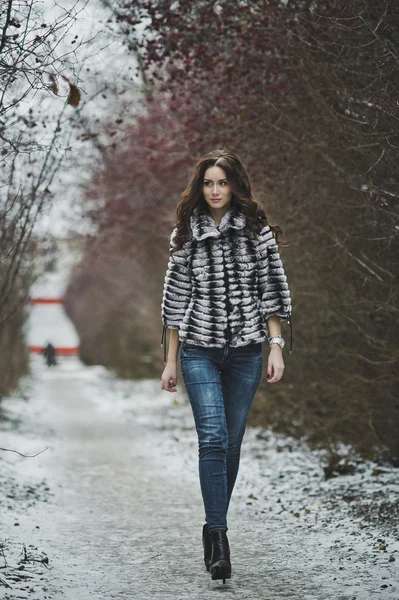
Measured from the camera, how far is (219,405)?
4.54 metres

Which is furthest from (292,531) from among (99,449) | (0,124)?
(99,449)

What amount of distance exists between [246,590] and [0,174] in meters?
3.77

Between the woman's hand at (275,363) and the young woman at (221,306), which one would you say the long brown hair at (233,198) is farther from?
the woman's hand at (275,363)

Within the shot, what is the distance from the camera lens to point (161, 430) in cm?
1472

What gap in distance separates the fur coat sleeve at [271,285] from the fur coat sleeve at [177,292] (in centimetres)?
38

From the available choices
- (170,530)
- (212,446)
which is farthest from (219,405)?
(170,530)

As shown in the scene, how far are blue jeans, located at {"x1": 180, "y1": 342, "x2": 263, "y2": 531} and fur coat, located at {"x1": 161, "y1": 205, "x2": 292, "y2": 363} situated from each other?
9cm

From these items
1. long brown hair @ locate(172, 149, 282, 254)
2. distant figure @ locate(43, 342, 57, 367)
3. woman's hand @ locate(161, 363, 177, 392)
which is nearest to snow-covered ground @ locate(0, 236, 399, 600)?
woman's hand @ locate(161, 363, 177, 392)

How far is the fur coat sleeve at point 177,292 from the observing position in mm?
4715

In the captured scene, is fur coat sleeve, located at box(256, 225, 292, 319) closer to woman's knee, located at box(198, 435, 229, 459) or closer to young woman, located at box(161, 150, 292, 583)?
young woman, located at box(161, 150, 292, 583)

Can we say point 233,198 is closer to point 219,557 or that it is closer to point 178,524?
point 219,557

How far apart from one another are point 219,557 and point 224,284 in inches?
52.3

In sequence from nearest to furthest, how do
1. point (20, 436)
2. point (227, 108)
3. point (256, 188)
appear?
point (227, 108) < point (256, 188) < point (20, 436)

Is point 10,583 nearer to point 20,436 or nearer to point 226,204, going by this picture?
point 226,204
